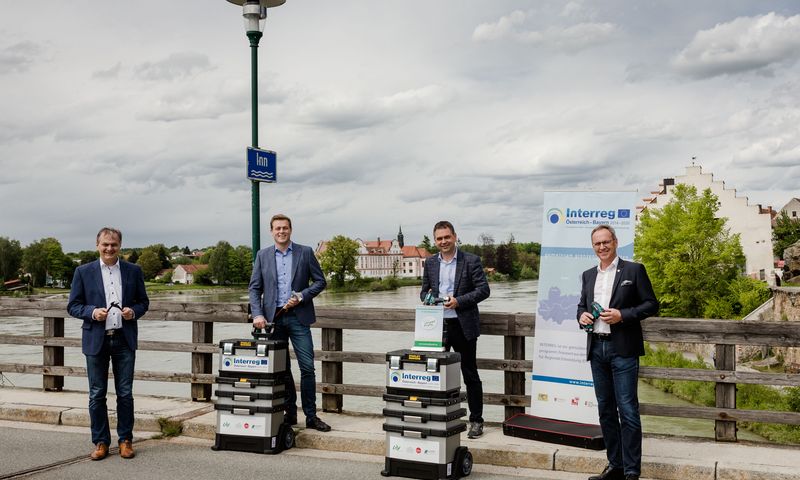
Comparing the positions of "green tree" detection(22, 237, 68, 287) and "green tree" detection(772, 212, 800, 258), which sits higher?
"green tree" detection(772, 212, 800, 258)

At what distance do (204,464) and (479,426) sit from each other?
2302 mm

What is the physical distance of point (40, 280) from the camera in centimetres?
10444

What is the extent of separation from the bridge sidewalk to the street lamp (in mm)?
1904

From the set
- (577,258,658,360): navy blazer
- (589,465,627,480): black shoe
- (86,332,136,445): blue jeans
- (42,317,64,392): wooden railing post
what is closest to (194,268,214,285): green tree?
(42,317,64,392): wooden railing post

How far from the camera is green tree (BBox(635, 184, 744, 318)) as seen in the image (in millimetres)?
49219

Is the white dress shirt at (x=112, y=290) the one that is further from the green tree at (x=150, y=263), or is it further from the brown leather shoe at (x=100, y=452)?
the green tree at (x=150, y=263)

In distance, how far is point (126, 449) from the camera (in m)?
6.34

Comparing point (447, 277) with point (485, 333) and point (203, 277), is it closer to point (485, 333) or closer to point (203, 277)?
point (485, 333)

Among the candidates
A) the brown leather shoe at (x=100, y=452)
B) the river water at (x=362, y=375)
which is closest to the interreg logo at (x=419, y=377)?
the brown leather shoe at (x=100, y=452)

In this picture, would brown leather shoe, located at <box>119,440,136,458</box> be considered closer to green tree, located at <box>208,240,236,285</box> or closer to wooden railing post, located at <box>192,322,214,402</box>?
wooden railing post, located at <box>192,322,214,402</box>

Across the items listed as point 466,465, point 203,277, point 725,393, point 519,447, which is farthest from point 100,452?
point 203,277

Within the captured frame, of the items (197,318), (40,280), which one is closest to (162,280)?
(40,280)

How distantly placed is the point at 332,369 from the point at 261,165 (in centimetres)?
223

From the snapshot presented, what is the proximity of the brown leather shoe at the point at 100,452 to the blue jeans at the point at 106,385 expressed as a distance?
34 millimetres
